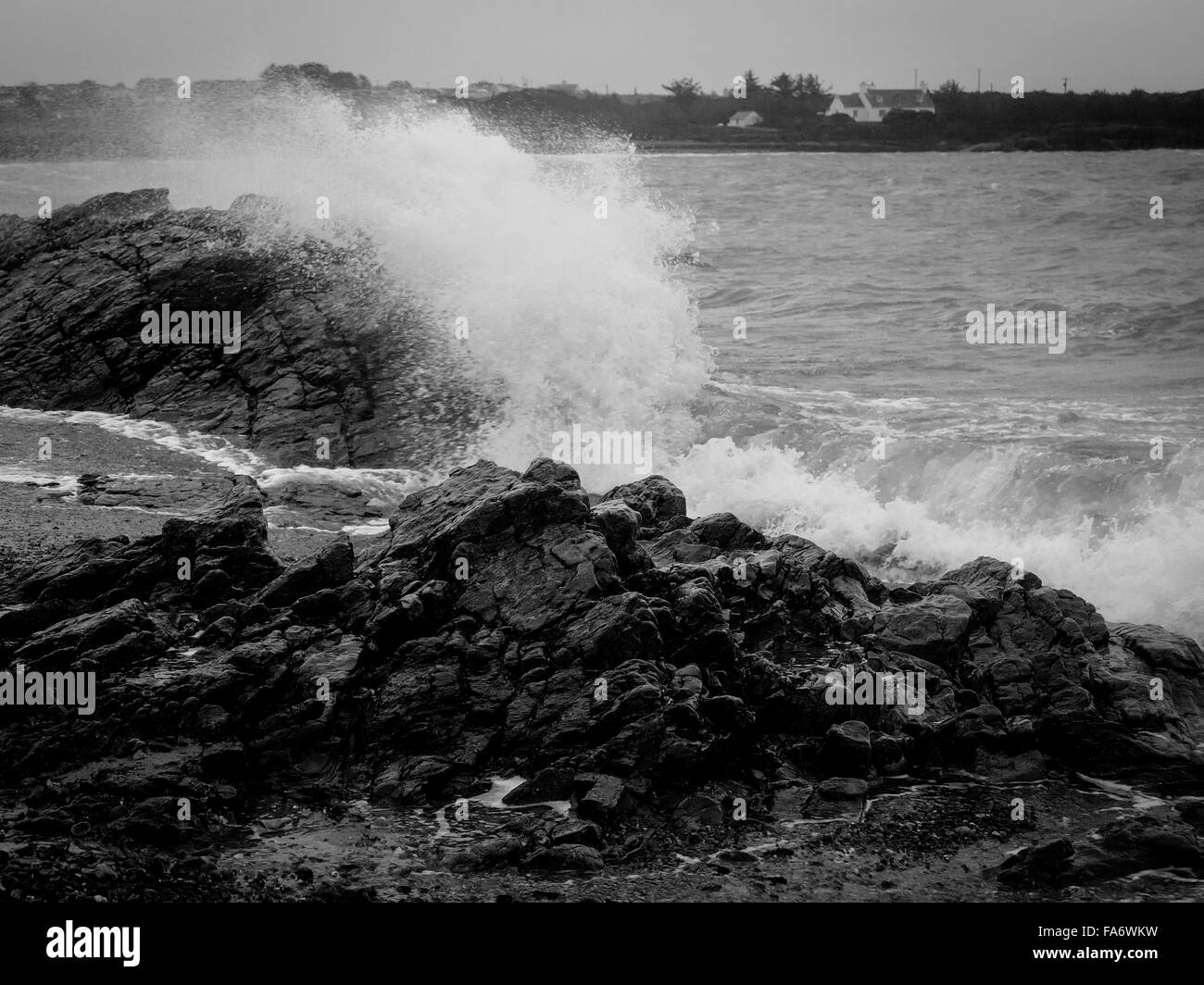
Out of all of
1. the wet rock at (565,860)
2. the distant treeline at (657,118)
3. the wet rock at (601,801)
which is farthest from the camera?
the distant treeline at (657,118)

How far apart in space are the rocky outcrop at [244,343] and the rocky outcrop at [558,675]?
5.91 metres

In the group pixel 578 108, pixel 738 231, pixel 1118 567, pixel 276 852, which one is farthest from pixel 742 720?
pixel 578 108

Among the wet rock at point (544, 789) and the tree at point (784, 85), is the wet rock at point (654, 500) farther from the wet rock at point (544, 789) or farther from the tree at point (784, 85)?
the tree at point (784, 85)

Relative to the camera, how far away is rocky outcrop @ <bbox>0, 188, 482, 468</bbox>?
49.6ft

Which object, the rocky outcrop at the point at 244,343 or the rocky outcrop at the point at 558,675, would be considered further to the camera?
the rocky outcrop at the point at 244,343

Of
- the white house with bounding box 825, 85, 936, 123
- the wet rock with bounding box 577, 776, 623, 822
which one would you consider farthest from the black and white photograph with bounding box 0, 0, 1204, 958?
the white house with bounding box 825, 85, 936, 123

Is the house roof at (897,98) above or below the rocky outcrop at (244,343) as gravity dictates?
above

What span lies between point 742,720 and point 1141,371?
14349 mm

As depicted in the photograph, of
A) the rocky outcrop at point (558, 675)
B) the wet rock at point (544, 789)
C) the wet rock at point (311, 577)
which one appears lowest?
the wet rock at point (544, 789)

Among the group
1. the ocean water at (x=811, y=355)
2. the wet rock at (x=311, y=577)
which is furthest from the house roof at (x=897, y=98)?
the wet rock at (x=311, y=577)

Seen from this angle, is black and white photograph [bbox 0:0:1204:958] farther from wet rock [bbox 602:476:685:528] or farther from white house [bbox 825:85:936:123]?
white house [bbox 825:85:936:123]

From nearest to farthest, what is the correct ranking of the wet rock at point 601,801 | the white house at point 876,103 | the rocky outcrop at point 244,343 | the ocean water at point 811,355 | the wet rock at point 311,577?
the wet rock at point 601,801, the wet rock at point 311,577, the ocean water at point 811,355, the rocky outcrop at point 244,343, the white house at point 876,103

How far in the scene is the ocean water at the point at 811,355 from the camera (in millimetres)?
13312

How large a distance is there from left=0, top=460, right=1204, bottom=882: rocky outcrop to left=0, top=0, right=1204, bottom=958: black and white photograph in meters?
0.03
